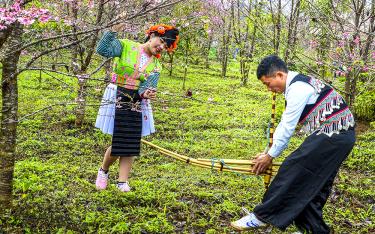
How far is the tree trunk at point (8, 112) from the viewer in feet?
11.3

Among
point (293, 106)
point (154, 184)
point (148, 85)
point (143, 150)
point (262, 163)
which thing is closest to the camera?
point (293, 106)

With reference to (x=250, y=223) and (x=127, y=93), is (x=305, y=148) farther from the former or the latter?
(x=127, y=93)

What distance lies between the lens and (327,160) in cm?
352

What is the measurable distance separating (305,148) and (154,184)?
7.77ft

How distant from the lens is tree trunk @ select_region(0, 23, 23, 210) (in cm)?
345

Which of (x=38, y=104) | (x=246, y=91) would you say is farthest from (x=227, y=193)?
(x=246, y=91)

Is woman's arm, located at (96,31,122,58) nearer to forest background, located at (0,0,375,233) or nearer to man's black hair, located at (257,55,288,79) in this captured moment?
forest background, located at (0,0,375,233)

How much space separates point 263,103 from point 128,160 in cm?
905

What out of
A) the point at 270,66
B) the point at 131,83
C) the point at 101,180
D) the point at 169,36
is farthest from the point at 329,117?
the point at 101,180

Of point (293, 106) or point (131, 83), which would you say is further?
point (131, 83)

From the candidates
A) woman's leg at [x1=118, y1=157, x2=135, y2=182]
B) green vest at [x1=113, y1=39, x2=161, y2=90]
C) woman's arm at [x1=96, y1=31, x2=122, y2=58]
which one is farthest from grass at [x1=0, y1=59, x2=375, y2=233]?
woman's arm at [x1=96, y1=31, x2=122, y2=58]

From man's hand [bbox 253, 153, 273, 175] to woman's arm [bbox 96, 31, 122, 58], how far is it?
189 centimetres

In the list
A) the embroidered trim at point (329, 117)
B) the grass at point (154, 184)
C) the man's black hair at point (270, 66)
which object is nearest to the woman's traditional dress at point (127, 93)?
the grass at point (154, 184)

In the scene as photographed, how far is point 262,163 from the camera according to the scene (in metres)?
3.73
